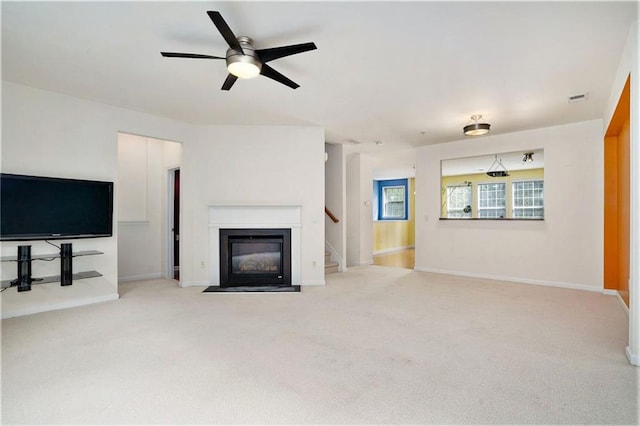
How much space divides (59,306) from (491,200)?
7.11 meters

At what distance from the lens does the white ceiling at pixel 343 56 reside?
2.25 metres

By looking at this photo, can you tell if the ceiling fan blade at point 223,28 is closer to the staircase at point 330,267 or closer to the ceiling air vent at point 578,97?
the ceiling air vent at point 578,97

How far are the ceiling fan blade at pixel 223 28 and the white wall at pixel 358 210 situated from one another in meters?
5.13

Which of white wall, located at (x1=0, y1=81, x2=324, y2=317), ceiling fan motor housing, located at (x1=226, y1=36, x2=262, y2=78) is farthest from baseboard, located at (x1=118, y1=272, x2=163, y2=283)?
ceiling fan motor housing, located at (x1=226, y1=36, x2=262, y2=78)

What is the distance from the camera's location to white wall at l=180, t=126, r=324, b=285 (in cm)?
507

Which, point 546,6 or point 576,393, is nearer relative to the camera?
point 576,393

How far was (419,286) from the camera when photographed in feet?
16.6

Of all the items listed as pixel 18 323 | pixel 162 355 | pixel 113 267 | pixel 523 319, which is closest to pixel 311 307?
pixel 162 355

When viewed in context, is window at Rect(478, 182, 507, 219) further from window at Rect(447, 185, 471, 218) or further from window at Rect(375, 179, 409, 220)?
window at Rect(375, 179, 409, 220)

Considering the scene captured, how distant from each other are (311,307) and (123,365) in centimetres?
205

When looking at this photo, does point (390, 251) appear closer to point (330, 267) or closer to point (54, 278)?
point (330, 267)

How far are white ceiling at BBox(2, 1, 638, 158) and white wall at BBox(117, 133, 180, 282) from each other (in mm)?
1425

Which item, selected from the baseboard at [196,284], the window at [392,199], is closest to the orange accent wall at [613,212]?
the baseboard at [196,284]

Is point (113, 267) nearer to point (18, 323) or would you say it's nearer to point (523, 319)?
point (18, 323)
